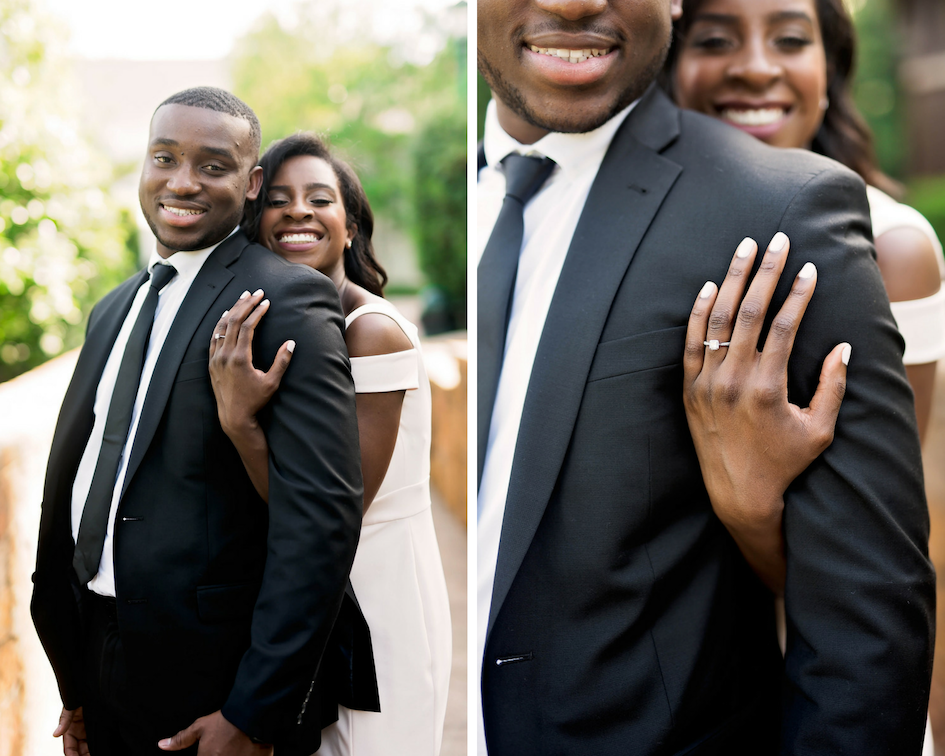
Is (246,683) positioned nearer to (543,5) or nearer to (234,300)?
(234,300)

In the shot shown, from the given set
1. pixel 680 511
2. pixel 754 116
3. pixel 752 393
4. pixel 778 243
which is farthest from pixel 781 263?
pixel 754 116

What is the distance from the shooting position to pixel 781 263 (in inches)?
55.8

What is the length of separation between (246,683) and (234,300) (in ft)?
2.34

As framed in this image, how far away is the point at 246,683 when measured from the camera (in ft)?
4.69

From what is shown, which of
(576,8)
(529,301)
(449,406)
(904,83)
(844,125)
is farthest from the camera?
(904,83)

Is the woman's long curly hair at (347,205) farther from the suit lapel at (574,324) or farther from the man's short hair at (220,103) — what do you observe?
the suit lapel at (574,324)

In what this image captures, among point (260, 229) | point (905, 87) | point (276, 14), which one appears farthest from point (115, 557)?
point (905, 87)

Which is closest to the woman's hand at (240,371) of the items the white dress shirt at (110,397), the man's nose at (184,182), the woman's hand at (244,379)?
the woman's hand at (244,379)

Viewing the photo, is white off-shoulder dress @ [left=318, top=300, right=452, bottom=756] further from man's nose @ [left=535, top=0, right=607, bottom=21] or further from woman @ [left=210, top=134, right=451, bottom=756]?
man's nose @ [left=535, top=0, right=607, bottom=21]

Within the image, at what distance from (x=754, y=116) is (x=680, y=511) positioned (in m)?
1.37

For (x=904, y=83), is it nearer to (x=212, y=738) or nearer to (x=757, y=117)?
(x=757, y=117)

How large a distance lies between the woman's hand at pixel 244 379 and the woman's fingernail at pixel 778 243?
91 centimetres

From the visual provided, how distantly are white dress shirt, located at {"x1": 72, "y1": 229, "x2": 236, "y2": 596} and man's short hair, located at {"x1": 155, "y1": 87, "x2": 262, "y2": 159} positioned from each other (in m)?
0.20

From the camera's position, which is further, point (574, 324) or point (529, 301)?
point (529, 301)
